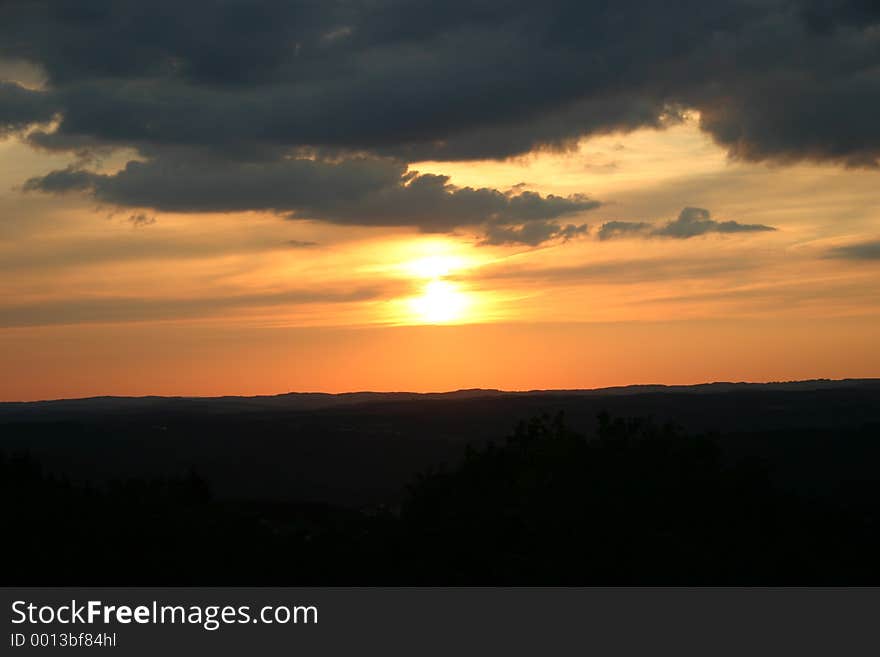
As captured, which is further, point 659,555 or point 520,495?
point 520,495

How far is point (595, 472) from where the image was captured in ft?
127

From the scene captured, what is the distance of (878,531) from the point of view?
38312 millimetres

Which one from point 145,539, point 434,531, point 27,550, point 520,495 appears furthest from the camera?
point 520,495

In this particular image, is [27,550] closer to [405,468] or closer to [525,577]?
[525,577]

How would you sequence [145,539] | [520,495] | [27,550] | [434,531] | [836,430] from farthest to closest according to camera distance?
[836,430], [520,495], [434,531], [145,539], [27,550]

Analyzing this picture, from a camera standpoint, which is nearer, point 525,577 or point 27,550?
point 27,550

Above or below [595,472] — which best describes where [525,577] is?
below

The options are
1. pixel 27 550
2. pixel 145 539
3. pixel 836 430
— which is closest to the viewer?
pixel 27 550

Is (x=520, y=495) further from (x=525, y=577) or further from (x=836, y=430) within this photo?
(x=836, y=430)

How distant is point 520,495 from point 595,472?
2.78 meters

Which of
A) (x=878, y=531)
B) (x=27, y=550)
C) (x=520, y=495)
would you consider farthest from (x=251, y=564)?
(x=878, y=531)

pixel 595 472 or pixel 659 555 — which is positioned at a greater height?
pixel 595 472

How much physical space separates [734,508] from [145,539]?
1921 cm

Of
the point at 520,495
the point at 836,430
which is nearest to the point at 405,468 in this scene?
the point at 836,430
